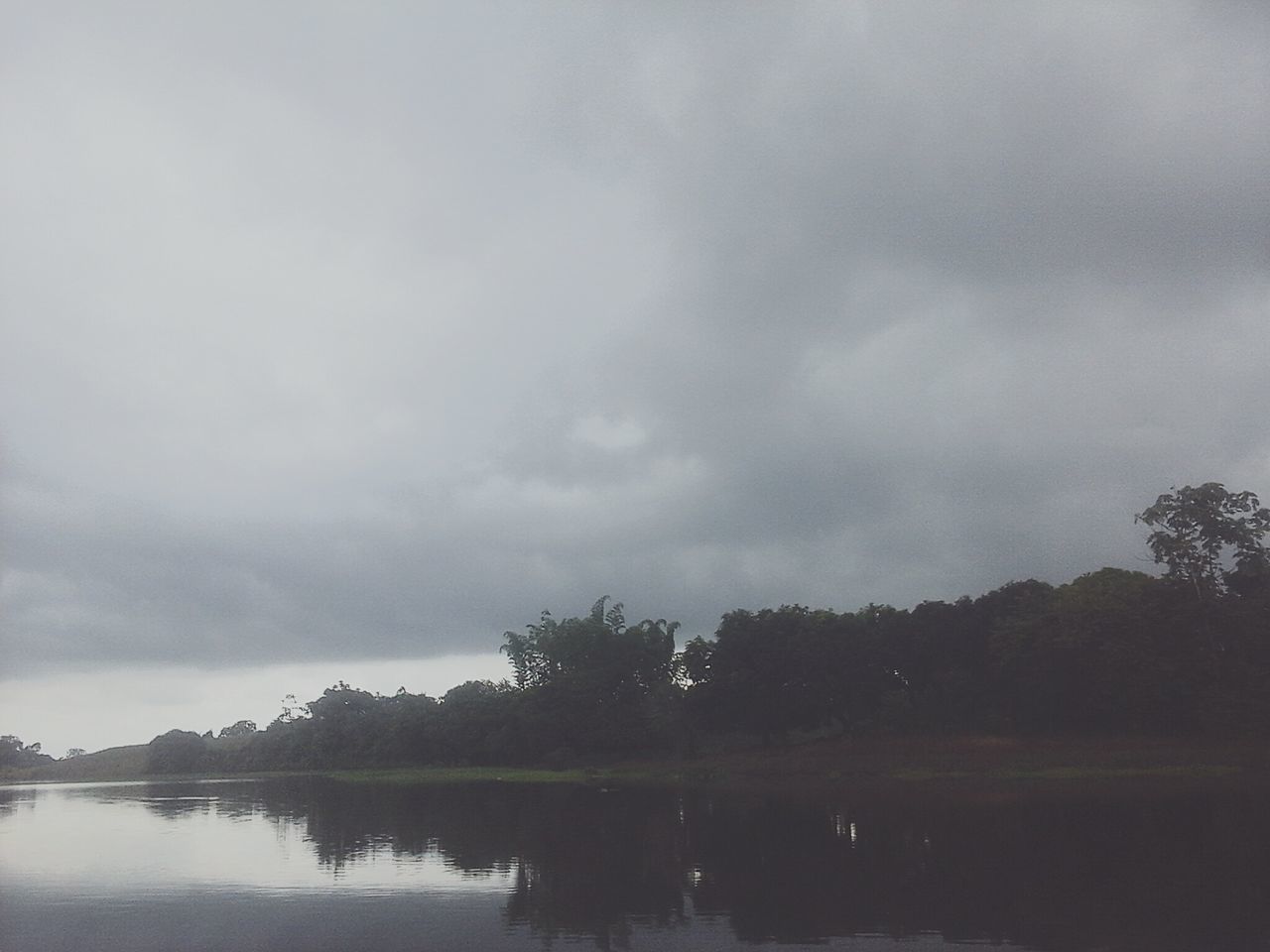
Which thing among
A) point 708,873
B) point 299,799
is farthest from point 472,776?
point 708,873

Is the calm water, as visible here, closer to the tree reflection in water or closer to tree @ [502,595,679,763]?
the tree reflection in water

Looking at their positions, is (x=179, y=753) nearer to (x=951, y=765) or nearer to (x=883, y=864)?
(x=951, y=765)

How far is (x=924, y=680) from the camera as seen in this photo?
7500cm

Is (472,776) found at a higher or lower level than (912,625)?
lower

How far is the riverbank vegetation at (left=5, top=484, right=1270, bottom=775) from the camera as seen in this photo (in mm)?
61406

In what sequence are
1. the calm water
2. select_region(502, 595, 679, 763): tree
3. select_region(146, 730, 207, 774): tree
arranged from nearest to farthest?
the calm water < select_region(502, 595, 679, 763): tree < select_region(146, 730, 207, 774): tree

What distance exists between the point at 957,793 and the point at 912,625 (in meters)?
28.6

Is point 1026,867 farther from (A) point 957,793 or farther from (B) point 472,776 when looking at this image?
(B) point 472,776

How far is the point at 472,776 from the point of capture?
83.9m

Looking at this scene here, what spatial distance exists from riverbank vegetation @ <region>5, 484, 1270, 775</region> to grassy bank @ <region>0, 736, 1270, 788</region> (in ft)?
1.86

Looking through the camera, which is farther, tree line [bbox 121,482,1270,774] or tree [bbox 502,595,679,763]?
tree [bbox 502,595,679,763]

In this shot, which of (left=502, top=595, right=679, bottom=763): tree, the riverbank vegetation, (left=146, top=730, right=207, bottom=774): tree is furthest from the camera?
(left=146, top=730, right=207, bottom=774): tree

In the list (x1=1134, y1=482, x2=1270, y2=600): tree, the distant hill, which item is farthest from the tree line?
the distant hill

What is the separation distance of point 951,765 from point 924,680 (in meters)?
15.4
